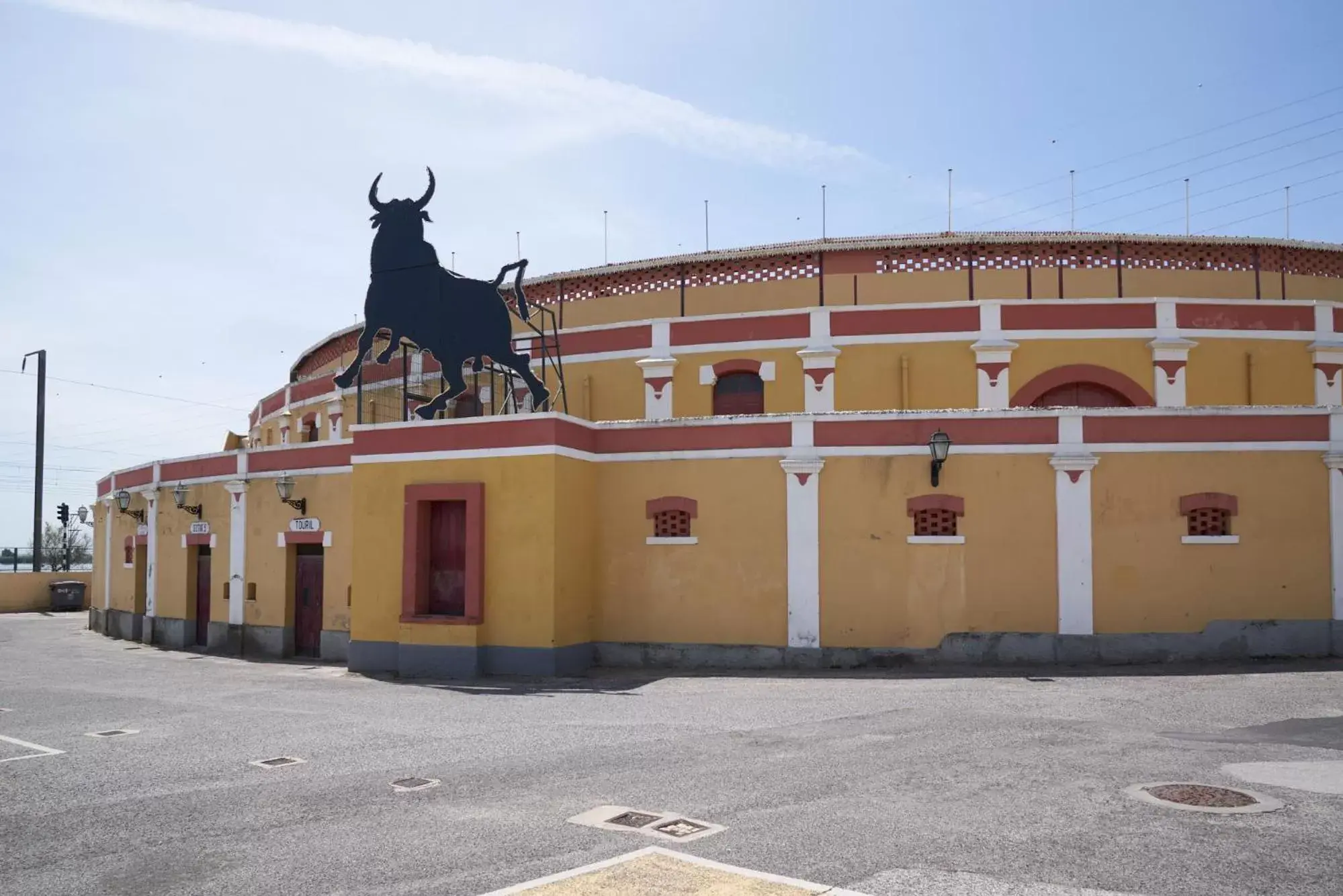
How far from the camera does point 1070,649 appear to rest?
1711 centimetres

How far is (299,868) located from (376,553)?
12.4m

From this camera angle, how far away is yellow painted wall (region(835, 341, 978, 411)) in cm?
2127

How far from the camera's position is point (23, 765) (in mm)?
10258

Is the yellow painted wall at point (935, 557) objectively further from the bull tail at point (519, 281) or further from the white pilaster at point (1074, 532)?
the bull tail at point (519, 281)

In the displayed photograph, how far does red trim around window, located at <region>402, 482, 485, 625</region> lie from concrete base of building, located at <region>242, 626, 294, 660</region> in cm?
617

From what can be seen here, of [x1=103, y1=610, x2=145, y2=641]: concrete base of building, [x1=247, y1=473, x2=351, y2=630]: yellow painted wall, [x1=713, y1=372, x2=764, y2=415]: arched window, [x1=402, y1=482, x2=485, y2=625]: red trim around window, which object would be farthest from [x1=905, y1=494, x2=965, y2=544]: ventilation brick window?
[x1=103, y1=610, x2=145, y2=641]: concrete base of building

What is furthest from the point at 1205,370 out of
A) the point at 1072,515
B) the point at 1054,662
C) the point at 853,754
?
the point at 853,754

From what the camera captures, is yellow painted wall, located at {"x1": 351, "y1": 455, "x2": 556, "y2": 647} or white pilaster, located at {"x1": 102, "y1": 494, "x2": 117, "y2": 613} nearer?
yellow painted wall, located at {"x1": 351, "y1": 455, "x2": 556, "y2": 647}

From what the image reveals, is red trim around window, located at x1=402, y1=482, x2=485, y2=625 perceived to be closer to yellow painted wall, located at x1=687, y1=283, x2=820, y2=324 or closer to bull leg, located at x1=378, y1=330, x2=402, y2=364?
bull leg, located at x1=378, y1=330, x2=402, y2=364

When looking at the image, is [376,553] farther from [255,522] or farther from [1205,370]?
[1205,370]

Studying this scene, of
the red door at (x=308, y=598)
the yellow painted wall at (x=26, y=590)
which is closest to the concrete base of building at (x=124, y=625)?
the red door at (x=308, y=598)

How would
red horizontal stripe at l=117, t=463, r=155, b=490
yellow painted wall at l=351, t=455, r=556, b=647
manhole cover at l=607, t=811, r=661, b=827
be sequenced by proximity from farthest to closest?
red horizontal stripe at l=117, t=463, r=155, b=490, yellow painted wall at l=351, t=455, r=556, b=647, manhole cover at l=607, t=811, r=661, b=827

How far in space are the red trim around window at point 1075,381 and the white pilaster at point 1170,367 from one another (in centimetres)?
36

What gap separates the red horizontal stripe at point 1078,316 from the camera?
2109cm
